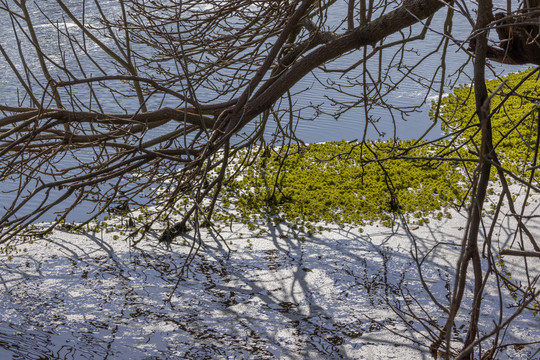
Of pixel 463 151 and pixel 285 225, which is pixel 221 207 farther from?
pixel 463 151

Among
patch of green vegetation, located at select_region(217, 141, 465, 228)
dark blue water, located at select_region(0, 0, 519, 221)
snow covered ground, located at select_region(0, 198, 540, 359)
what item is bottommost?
snow covered ground, located at select_region(0, 198, 540, 359)

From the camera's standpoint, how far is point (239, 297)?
183 inches

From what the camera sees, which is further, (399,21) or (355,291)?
(355,291)

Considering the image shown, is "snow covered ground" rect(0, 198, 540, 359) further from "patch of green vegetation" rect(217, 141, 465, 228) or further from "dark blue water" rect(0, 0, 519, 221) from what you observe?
"dark blue water" rect(0, 0, 519, 221)

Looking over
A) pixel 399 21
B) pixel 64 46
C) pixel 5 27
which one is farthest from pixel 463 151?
pixel 5 27

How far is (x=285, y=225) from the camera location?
584cm

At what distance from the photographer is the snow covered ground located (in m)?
3.97

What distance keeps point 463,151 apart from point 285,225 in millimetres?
2582

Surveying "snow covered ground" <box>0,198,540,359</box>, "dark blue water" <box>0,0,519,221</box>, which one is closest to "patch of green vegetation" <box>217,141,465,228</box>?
"snow covered ground" <box>0,198,540,359</box>

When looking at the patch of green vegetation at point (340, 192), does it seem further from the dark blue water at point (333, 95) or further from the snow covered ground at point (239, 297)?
the dark blue water at point (333, 95)

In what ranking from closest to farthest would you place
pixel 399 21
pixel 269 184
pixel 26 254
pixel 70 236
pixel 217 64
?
pixel 399 21 → pixel 217 64 → pixel 26 254 → pixel 70 236 → pixel 269 184

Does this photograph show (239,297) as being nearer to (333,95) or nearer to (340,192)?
(340,192)

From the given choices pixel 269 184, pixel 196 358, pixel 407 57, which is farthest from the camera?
pixel 407 57

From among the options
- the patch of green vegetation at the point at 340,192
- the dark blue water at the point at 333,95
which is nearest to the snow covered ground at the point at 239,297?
the patch of green vegetation at the point at 340,192
